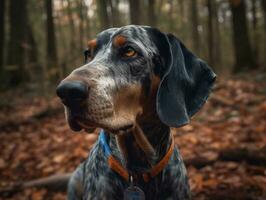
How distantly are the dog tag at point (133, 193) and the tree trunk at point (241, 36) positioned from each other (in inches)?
478

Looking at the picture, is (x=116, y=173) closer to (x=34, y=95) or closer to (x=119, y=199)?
(x=119, y=199)

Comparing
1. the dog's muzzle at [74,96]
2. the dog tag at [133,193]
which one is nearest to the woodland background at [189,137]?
the dog tag at [133,193]

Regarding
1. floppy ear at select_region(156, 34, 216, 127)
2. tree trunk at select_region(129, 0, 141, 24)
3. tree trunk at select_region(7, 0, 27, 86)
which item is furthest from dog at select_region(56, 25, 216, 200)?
tree trunk at select_region(7, 0, 27, 86)

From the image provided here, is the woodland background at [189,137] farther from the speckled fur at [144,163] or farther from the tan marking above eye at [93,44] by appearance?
the tan marking above eye at [93,44]

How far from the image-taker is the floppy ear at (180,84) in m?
3.30

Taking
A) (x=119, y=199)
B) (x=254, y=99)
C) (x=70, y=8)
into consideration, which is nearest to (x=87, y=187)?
(x=119, y=199)

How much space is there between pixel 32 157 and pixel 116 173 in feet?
13.2

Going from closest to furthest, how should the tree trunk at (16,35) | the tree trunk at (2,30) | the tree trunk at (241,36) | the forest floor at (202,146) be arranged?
the forest floor at (202,146) < the tree trunk at (16,35) < the tree trunk at (241,36) < the tree trunk at (2,30)

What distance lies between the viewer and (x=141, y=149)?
11.9 ft

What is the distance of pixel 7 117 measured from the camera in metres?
10.3

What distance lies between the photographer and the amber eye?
3.24 m

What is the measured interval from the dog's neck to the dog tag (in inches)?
8.9

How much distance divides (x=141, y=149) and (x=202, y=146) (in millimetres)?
3138

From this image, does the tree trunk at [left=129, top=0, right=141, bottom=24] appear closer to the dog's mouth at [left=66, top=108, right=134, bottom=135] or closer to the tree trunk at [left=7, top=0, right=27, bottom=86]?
the tree trunk at [left=7, top=0, right=27, bottom=86]
